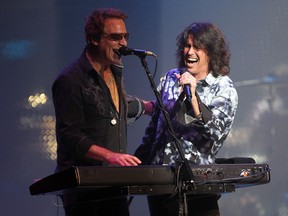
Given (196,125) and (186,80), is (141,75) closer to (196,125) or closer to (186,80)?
(196,125)

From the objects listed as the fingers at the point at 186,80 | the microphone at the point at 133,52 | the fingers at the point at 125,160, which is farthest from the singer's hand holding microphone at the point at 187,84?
the fingers at the point at 125,160

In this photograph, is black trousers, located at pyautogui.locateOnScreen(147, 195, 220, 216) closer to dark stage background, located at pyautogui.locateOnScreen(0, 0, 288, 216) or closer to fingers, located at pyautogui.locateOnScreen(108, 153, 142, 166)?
fingers, located at pyautogui.locateOnScreen(108, 153, 142, 166)

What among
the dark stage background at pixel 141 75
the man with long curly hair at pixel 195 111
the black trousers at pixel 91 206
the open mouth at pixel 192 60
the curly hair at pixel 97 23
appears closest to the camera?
the black trousers at pixel 91 206

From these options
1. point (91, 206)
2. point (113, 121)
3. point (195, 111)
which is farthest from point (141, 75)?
point (91, 206)

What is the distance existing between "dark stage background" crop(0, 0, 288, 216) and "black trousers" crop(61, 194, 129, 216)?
1.41 metres

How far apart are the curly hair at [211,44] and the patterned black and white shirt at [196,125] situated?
7 centimetres

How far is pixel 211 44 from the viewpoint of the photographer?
289 centimetres

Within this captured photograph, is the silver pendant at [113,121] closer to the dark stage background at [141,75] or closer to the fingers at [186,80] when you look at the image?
the fingers at [186,80]

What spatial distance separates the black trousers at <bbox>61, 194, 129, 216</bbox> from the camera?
2.48 meters

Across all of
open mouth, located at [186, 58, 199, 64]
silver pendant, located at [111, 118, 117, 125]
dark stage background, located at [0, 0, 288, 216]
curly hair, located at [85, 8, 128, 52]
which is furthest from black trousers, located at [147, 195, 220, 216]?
dark stage background, located at [0, 0, 288, 216]

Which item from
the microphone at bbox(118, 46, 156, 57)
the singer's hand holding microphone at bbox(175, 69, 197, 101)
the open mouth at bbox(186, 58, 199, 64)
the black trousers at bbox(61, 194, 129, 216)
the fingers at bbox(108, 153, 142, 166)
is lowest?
the black trousers at bbox(61, 194, 129, 216)

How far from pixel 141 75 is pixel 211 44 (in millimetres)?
1271

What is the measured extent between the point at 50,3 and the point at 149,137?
5.11 ft

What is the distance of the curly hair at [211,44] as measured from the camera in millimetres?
2879
